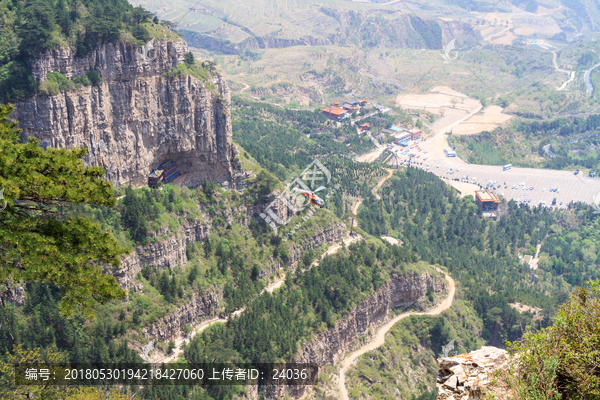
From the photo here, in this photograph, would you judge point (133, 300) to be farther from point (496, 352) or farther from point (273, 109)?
point (273, 109)

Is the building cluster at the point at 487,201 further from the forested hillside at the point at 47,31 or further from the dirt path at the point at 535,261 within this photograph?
the forested hillside at the point at 47,31

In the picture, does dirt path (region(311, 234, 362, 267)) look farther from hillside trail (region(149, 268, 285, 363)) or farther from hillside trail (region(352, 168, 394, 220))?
hillside trail (region(352, 168, 394, 220))

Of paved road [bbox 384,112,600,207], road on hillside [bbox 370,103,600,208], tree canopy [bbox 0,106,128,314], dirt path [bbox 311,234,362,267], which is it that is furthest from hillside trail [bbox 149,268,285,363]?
paved road [bbox 384,112,600,207]

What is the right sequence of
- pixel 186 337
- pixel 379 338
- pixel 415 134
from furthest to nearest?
pixel 415 134, pixel 379 338, pixel 186 337

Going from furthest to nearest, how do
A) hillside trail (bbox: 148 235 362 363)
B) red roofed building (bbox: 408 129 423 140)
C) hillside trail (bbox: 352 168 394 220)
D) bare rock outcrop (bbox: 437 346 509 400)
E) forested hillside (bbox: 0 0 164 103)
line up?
red roofed building (bbox: 408 129 423 140), hillside trail (bbox: 352 168 394 220), hillside trail (bbox: 148 235 362 363), forested hillside (bbox: 0 0 164 103), bare rock outcrop (bbox: 437 346 509 400)

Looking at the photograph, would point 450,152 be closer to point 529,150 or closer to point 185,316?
point 529,150

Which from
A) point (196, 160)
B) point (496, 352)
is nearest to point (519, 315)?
point (196, 160)

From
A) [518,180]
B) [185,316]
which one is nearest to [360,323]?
[185,316]
